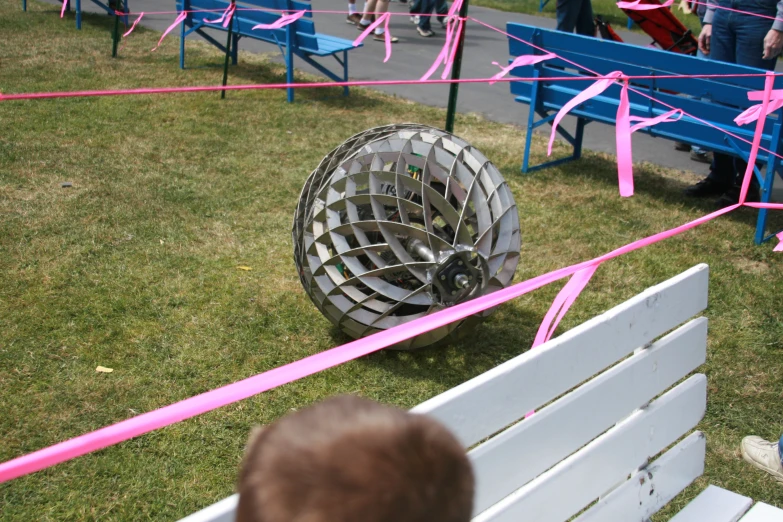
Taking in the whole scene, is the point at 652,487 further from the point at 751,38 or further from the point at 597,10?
the point at 597,10

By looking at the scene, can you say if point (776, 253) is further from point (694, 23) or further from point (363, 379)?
point (694, 23)

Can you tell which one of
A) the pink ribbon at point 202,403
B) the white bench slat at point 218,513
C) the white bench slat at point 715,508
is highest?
the pink ribbon at point 202,403

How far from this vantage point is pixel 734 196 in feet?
19.6

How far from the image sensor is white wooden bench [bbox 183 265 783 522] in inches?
68.9

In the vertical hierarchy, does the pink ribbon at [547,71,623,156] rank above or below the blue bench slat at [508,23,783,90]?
below

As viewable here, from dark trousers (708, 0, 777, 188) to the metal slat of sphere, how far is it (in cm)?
324

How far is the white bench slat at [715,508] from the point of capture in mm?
2260

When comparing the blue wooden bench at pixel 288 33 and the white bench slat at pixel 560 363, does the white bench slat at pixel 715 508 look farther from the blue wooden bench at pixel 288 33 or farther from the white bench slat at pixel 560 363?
the blue wooden bench at pixel 288 33

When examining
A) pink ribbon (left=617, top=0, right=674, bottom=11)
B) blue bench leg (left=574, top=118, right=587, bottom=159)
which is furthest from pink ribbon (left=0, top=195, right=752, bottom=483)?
blue bench leg (left=574, top=118, right=587, bottom=159)

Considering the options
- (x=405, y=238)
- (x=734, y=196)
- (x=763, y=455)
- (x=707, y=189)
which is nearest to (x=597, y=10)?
(x=707, y=189)

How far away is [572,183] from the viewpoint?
6.29 m

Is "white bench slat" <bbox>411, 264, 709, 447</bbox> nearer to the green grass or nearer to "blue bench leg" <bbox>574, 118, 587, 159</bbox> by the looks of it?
"blue bench leg" <bbox>574, 118, 587, 159</bbox>

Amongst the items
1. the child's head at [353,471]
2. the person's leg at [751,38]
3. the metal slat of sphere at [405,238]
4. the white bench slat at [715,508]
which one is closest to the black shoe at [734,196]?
the person's leg at [751,38]

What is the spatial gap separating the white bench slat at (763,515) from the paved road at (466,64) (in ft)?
15.7
